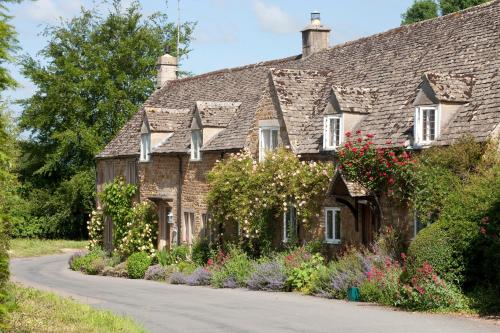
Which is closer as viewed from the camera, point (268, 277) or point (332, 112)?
point (268, 277)

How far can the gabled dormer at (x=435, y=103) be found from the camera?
27.0m

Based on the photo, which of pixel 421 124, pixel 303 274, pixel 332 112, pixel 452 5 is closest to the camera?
pixel 421 124

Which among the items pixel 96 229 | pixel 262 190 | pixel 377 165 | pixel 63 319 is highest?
pixel 377 165

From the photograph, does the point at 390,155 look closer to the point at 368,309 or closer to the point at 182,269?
the point at 368,309

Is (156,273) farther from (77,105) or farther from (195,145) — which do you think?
(77,105)

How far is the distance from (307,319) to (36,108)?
47.2 m

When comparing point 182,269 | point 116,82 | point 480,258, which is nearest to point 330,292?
point 480,258

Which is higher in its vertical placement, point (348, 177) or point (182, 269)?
point (348, 177)

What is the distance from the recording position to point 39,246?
62688mm

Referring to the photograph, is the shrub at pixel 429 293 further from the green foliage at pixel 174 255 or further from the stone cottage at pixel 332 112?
the green foliage at pixel 174 255

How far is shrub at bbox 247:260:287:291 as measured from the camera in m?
29.1

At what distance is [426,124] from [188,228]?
14936mm

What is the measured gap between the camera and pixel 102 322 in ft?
65.0

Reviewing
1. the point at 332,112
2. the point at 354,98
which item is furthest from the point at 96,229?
the point at 354,98
